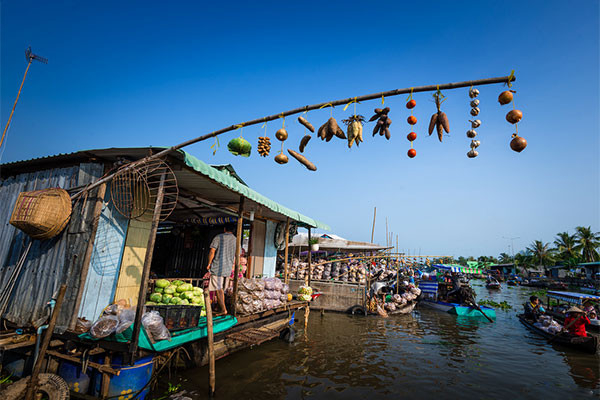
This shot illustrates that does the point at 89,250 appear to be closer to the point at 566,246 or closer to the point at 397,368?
the point at 397,368

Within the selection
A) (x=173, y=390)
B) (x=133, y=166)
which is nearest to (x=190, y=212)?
(x=133, y=166)

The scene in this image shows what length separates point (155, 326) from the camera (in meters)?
4.86

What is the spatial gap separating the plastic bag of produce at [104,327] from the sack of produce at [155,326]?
0.47 m

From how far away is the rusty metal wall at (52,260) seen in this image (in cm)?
527

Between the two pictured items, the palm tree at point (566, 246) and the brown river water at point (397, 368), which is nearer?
the brown river water at point (397, 368)

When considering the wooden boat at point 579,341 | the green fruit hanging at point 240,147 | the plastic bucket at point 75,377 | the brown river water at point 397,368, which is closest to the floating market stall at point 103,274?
the plastic bucket at point 75,377

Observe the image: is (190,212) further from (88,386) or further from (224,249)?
(88,386)

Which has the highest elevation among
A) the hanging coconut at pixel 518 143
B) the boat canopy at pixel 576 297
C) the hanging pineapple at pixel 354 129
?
the hanging pineapple at pixel 354 129

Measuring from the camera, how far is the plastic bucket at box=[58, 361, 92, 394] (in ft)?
15.4

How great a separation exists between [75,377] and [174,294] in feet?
7.23

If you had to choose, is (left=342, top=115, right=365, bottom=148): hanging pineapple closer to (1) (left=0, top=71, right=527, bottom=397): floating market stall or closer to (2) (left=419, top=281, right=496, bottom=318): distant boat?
(1) (left=0, top=71, right=527, bottom=397): floating market stall

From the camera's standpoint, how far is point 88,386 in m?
4.70

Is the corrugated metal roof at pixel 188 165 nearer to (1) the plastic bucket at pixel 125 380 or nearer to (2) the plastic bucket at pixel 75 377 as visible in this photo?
(1) the plastic bucket at pixel 125 380

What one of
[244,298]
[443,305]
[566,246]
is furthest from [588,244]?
[244,298]
